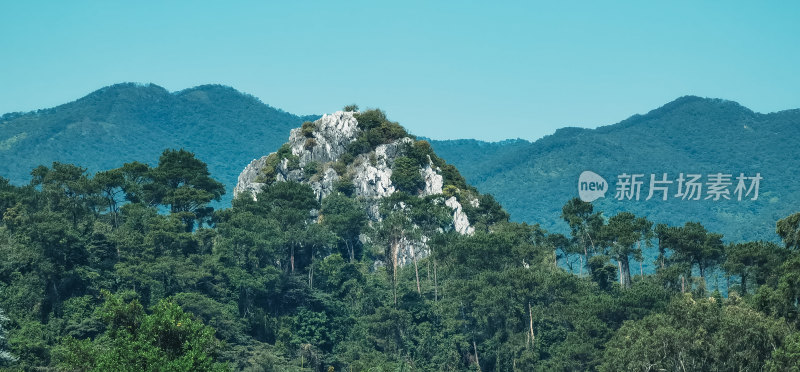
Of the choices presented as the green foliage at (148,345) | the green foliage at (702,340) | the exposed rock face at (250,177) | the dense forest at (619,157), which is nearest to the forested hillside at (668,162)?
the dense forest at (619,157)

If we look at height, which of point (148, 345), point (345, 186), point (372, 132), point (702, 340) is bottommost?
point (702, 340)

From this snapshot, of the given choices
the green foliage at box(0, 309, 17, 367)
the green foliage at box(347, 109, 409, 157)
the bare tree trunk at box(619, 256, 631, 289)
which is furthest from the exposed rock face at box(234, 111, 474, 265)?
the green foliage at box(0, 309, 17, 367)

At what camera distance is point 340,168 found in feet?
265

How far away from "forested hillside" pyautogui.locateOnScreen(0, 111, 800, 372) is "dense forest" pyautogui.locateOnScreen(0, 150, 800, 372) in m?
0.12

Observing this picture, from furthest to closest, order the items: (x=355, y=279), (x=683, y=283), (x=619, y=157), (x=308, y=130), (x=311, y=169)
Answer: (x=619, y=157), (x=308, y=130), (x=311, y=169), (x=355, y=279), (x=683, y=283)

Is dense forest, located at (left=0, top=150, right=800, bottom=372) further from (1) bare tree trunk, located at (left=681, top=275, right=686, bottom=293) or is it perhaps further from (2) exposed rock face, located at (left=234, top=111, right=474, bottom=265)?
(2) exposed rock face, located at (left=234, top=111, right=474, bottom=265)

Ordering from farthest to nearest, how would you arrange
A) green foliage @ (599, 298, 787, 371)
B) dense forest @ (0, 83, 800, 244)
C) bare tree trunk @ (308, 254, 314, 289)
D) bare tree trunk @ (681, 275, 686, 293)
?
dense forest @ (0, 83, 800, 244) → bare tree trunk @ (308, 254, 314, 289) → bare tree trunk @ (681, 275, 686, 293) → green foliage @ (599, 298, 787, 371)

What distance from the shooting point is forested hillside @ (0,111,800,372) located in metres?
51.3

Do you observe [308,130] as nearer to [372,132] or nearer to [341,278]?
[372,132]

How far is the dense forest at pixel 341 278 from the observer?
52781 millimetres

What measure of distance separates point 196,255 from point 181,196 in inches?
306

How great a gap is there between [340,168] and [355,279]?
1652 centimetres

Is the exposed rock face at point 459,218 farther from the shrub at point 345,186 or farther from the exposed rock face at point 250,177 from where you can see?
the exposed rock face at point 250,177

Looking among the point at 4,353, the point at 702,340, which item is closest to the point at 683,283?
the point at 702,340
